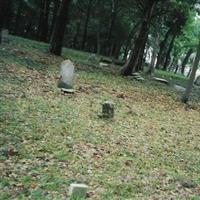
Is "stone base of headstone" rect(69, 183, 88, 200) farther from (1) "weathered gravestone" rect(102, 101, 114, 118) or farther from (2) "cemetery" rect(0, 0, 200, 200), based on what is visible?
(1) "weathered gravestone" rect(102, 101, 114, 118)

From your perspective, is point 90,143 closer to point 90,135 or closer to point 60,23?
point 90,135

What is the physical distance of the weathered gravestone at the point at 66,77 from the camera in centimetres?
1669

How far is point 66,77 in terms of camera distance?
16750 mm

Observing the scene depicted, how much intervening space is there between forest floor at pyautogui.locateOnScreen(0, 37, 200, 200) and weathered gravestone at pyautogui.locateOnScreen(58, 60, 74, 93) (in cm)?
38

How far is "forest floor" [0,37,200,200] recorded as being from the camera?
28.0 feet

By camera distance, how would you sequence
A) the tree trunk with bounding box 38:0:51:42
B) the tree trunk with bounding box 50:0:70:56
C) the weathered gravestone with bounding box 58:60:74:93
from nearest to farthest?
the weathered gravestone with bounding box 58:60:74:93
the tree trunk with bounding box 50:0:70:56
the tree trunk with bounding box 38:0:51:42

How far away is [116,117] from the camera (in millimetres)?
14547

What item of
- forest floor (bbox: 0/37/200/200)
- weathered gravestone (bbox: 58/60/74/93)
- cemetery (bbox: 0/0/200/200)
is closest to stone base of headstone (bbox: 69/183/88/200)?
cemetery (bbox: 0/0/200/200)

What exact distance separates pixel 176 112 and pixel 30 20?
111ft

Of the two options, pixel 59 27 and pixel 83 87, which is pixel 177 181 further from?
pixel 59 27

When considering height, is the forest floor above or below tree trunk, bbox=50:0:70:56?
below

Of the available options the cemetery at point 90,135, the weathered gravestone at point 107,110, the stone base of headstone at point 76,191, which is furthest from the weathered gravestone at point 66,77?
the stone base of headstone at point 76,191

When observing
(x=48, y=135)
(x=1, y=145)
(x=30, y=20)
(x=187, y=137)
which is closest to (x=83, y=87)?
(x=187, y=137)

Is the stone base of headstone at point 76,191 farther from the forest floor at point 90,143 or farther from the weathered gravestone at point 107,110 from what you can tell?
the weathered gravestone at point 107,110
